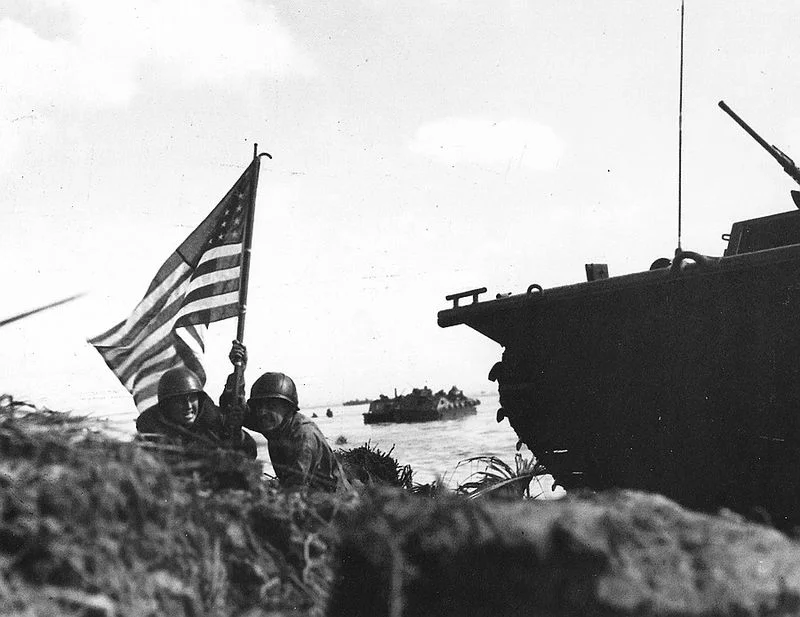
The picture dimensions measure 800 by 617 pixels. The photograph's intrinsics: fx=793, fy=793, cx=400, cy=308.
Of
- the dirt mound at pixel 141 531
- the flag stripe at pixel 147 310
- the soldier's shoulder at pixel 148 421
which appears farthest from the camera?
the flag stripe at pixel 147 310

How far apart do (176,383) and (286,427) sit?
1267mm

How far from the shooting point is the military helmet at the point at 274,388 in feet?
21.6

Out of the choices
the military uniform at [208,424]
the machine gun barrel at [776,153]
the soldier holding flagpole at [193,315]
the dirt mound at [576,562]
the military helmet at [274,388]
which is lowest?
the dirt mound at [576,562]

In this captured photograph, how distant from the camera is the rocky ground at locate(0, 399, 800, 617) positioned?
1.43 metres

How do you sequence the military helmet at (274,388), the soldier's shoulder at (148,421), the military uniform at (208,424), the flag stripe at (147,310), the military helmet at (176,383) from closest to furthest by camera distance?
the military helmet at (274,388), the military uniform at (208,424), the military helmet at (176,383), the soldier's shoulder at (148,421), the flag stripe at (147,310)

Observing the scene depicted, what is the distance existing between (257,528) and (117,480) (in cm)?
43

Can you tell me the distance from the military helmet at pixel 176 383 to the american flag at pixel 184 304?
15.0 inches

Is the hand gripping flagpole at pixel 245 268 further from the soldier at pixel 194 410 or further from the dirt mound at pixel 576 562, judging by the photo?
the dirt mound at pixel 576 562

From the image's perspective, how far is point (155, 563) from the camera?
155 centimetres

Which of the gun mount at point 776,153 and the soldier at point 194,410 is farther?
the gun mount at point 776,153

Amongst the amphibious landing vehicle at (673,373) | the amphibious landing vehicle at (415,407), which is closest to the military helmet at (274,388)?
the amphibious landing vehicle at (673,373)

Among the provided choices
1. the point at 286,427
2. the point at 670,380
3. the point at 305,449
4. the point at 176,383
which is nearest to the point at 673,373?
the point at 670,380

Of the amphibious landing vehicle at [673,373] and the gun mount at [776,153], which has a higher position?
the gun mount at [776,153]

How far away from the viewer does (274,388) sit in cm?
660
